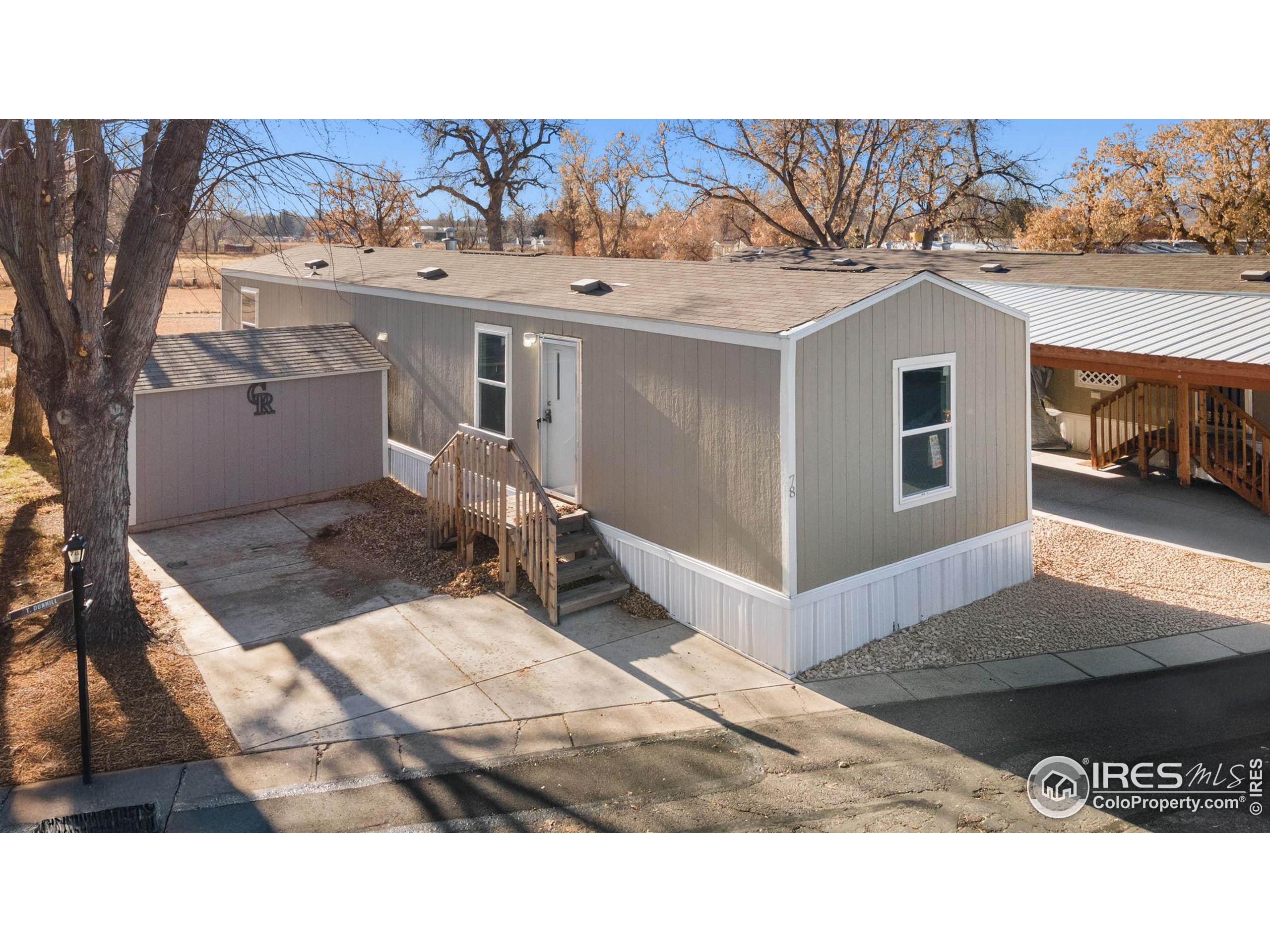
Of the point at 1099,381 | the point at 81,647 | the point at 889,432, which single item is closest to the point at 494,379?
the point at 889,432

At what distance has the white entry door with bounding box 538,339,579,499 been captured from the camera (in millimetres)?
9508

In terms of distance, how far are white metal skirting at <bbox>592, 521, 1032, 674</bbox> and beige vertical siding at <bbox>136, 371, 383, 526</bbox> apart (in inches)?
189

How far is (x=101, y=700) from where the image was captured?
266 inches

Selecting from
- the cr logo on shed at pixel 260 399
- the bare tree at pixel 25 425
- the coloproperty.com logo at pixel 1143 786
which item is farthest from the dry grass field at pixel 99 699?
the bare tree at pixel 25 425

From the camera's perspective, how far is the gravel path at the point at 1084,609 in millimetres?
7812

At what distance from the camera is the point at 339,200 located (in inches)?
342

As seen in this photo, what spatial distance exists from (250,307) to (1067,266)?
14002 mm

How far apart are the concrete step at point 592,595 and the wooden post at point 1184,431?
26.4ft

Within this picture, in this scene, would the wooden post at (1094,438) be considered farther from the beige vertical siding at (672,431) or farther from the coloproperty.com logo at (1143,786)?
the coloproperty.com logo at (1143,786)

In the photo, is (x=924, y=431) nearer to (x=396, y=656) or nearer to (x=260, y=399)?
(x=396, y=656)

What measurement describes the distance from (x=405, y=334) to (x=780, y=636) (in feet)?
23.3

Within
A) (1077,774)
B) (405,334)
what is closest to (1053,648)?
(1077,774)

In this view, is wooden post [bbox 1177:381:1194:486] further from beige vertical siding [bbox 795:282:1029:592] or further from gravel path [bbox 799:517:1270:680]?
beige vertical siding [bbox 795:282:1029:592]

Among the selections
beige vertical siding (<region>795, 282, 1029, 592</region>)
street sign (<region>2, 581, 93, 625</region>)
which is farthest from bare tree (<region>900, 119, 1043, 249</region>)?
street sign (<region>2, 581, 93, 625</region>)
